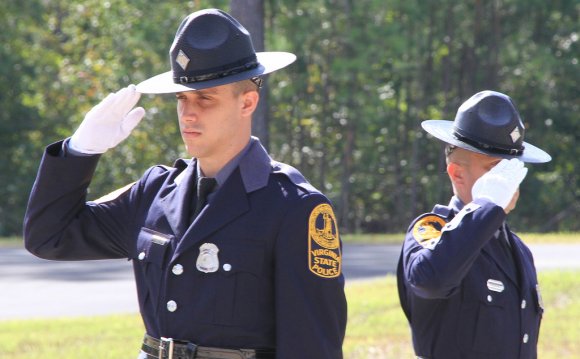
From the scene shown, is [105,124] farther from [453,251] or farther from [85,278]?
[85,278]

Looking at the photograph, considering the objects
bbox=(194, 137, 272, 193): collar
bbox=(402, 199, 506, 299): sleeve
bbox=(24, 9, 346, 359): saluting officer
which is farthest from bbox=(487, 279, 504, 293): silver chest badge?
bbox=(194, 137, 272, 193): collar

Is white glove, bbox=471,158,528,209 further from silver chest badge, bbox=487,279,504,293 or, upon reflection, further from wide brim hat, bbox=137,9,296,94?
wide brim hat, bbox=137,9,296,94

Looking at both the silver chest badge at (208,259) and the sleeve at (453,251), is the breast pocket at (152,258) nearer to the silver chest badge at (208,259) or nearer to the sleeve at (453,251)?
the silver chest badge at (208,259)

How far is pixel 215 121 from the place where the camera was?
3320 mm

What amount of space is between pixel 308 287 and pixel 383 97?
24.0 m

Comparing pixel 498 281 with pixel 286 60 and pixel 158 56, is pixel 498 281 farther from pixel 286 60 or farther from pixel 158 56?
pixel 158 56

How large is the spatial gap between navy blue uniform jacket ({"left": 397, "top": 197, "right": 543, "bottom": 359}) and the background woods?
70.1 feet

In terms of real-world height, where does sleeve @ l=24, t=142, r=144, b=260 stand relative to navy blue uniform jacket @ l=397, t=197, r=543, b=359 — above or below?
above

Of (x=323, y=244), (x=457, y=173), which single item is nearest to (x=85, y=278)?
(x=457, y=173)

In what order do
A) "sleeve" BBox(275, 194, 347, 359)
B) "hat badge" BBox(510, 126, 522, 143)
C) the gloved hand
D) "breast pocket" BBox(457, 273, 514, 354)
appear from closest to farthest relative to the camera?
1. "sleeve" BBox(275, 194, 347, 359)
2. the gloved hand
3. "breast pocket" BBox(457, 273, 514, 354)
4. "hat badge" BBox(510, 126, 522, 143)

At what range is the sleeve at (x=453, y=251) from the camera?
377 cm

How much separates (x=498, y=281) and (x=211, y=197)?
1223 mm

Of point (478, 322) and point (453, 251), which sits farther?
point (478, 322)

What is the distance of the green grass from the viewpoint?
843cm
